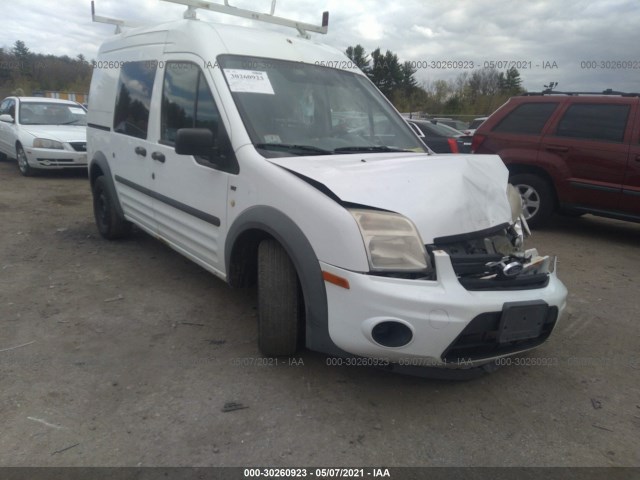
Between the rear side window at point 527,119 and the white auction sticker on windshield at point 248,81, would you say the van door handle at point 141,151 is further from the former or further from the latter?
the rear side window at point 527,119

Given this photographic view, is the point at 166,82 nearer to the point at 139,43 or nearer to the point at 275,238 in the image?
the point at 139,43

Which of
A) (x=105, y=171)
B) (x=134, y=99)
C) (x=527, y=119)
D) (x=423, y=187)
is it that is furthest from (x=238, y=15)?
(x=527, y=119)

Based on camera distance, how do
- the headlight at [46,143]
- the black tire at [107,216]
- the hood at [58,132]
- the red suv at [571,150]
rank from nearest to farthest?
the black tire at [107,216], the red suv at [571,150], the headlight at [46,143], the hood at [58,132]

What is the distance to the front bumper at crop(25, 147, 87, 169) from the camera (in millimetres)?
9281

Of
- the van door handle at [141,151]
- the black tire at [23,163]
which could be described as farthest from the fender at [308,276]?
the black tire at [23,163]

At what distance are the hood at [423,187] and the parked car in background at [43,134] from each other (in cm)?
815

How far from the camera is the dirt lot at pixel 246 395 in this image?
88.0 inches

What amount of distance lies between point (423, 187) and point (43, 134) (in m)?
9.28

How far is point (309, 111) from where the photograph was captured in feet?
11.0

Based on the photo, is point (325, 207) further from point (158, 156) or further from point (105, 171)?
point (105, 171)

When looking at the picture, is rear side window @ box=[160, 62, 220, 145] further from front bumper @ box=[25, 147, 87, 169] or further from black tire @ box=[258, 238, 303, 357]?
front bumper @ box=[25, 147, 87, 169]

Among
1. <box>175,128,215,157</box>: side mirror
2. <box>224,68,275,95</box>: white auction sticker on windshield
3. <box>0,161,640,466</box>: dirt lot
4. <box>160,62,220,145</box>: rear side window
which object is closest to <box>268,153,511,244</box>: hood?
<box>175,128,215,157</box>: side mirror

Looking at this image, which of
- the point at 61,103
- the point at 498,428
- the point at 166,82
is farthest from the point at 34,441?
the point at 61,103

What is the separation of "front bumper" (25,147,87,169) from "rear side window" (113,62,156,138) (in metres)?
5.44
